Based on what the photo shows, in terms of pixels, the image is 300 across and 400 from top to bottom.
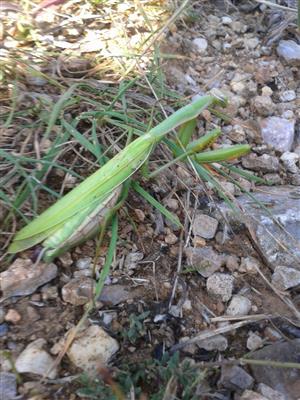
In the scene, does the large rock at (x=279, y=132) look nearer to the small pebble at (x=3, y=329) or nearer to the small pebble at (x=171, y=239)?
the small pebble at (x=171, y=239)

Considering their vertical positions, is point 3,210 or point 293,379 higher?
point 3,210

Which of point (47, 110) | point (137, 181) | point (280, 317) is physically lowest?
point (280, 317)

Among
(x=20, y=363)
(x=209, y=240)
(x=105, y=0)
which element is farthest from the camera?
(x=105, y=0)

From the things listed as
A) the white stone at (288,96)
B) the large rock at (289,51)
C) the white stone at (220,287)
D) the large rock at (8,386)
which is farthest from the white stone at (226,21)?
the large rock at (8,386)

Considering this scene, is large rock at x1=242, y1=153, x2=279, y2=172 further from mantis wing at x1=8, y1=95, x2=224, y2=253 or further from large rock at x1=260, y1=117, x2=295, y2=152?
mantis wing at x1=8, y1=95, x2=224, y2=253

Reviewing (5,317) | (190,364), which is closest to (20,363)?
(5,317)

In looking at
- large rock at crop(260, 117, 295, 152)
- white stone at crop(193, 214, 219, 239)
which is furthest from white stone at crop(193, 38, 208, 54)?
white stone at crop(193, 214, 219, 239)

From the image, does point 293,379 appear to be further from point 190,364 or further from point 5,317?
point 5,317
